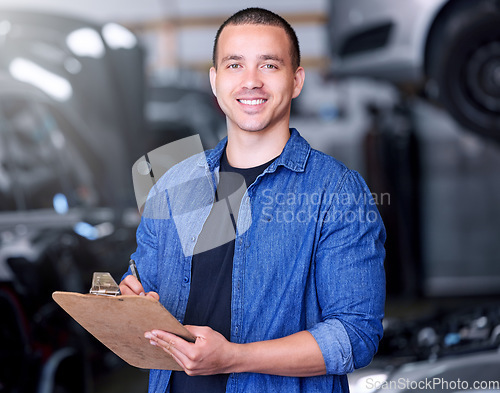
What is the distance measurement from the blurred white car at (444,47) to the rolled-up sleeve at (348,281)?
1937 millimetres

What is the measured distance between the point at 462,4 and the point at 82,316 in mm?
2308

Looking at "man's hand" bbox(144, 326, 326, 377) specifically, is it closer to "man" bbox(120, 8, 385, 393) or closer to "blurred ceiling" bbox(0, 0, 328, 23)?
"man" bbox(120, 8, 385, 393)

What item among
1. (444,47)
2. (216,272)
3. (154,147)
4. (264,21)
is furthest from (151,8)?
(216,272)

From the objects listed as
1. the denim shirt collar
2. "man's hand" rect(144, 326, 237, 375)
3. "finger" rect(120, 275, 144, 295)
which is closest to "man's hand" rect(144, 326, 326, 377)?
"man's hand" rect(144, 326, 237, 375)

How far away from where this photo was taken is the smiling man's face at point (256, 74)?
932mm

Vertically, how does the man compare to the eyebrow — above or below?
below

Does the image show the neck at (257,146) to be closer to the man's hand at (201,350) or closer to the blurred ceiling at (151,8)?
the man's hand at (201,350)

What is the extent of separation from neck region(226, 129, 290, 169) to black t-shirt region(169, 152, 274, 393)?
0.04 ft

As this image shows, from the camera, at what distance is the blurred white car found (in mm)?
2602

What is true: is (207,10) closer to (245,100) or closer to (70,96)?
(70,96)

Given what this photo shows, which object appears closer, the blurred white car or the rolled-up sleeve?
the rolled-up sleeve

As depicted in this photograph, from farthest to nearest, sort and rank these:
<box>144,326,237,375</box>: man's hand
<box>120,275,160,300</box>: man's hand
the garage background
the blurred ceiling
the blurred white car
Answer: the blurred ceiling → the blurred white car → the garage background → <box>120,275,160,300</box>: man's hand → <box>144,326,237,375</box>: man's hand

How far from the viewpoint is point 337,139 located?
4.20 meters

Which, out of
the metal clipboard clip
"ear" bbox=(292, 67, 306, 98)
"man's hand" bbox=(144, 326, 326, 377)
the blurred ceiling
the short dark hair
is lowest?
"man's hand" bbox=(144, 326, 326, 377)
